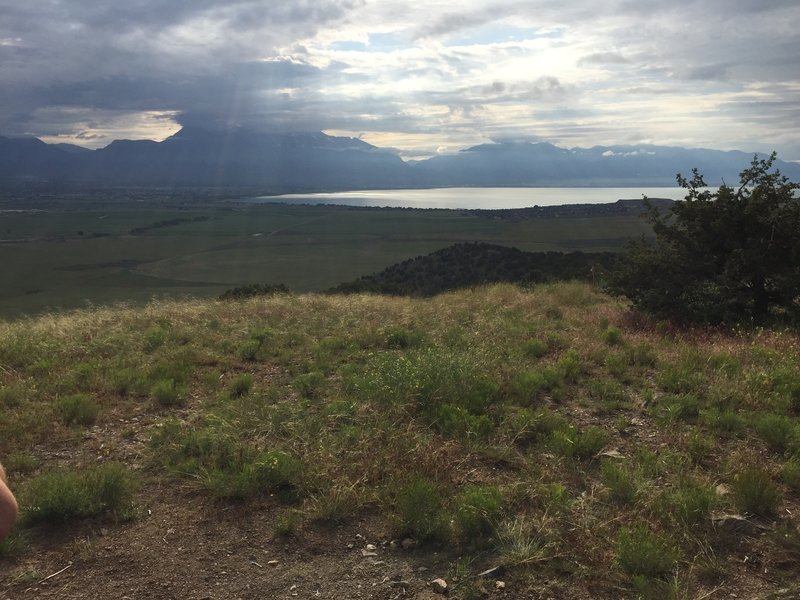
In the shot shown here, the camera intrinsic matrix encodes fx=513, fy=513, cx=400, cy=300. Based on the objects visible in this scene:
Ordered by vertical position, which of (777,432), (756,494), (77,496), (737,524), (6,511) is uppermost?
(6,511)

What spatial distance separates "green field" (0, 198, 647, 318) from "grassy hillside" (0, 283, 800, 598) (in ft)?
121

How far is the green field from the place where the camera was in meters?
58.9

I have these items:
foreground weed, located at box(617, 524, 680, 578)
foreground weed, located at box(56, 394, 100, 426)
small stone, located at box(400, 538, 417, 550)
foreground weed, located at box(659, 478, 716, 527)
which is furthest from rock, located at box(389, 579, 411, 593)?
foreground weed, located at box(56, 394, 100, 426)

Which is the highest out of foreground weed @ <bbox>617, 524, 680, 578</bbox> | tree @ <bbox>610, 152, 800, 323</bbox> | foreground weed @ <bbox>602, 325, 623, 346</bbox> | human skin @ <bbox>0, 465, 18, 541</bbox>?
tree @ <bbox>610, 152, 800, 323</bbox>

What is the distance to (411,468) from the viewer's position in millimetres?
4422

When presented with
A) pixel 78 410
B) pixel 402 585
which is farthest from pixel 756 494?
pixel 78 410

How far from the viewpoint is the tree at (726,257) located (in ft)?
28.9

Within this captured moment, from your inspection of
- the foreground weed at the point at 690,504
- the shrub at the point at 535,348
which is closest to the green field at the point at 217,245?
the shrub at the point at 535,348

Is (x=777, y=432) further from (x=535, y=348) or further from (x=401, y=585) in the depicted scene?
(x=401, y=585)

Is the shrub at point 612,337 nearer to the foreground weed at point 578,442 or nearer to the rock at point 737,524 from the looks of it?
the foreground weed at point 578,442

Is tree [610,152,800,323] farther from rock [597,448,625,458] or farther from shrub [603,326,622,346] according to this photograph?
rock [597,448,625,458]

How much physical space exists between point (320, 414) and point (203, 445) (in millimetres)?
1267

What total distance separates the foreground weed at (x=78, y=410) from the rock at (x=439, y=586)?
4506 millimetres

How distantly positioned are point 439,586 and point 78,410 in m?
4.76
